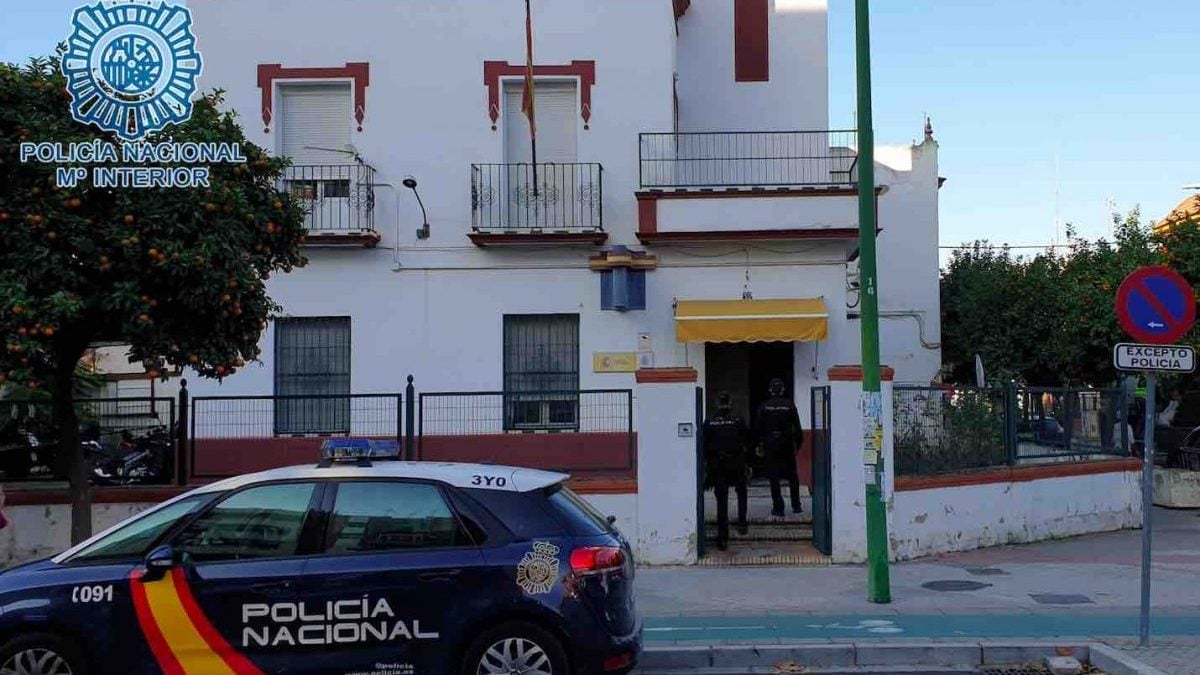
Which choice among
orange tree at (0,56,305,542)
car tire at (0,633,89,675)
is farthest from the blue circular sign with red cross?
orange tree at (0,56,305,542)

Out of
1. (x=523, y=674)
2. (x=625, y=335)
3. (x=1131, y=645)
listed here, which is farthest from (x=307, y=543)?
(x=625, y=335)

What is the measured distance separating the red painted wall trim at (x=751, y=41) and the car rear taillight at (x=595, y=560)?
1457cm

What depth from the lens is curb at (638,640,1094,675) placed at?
8.80 meters

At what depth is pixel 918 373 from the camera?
27891mm

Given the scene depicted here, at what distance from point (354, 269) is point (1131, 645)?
12.7 m

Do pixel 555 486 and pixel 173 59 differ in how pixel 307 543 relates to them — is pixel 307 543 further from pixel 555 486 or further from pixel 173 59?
pixel 173 59

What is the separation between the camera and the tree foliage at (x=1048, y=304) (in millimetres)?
22641

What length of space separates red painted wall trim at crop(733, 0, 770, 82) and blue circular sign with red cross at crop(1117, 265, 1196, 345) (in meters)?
12.4

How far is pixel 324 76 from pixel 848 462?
10.6 m

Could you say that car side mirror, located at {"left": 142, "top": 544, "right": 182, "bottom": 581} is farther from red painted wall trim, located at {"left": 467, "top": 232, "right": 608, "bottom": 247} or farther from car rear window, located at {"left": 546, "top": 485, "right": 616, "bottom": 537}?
red painted wall trim, located at {"left": 467, "top": 232, "right": 608, "bottom": 247}

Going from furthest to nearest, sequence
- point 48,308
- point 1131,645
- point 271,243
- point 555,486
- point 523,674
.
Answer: point 271,243
point 48,308
point 1131,645
point 555,486
point 523,674

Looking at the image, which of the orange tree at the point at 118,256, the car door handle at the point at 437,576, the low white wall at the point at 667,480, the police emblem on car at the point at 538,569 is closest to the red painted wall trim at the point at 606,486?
the low white wall at the point at 667,480

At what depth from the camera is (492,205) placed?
58.0 feet

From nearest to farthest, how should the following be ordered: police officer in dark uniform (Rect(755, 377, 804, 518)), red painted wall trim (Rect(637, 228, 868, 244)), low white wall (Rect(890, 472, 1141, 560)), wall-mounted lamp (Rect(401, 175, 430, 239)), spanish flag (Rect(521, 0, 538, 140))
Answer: low white wall (Rect(890, 472, 1141, 560))
police officer in dark uniform (Rect(755, 377, 804, 518))
spanish flag (Rect(521, 0, 538, 140))
red painted wall trim (Rect(637, 228, 868, 244))
wall-mounted lamp (Rect(401, 175, 430, 239))
